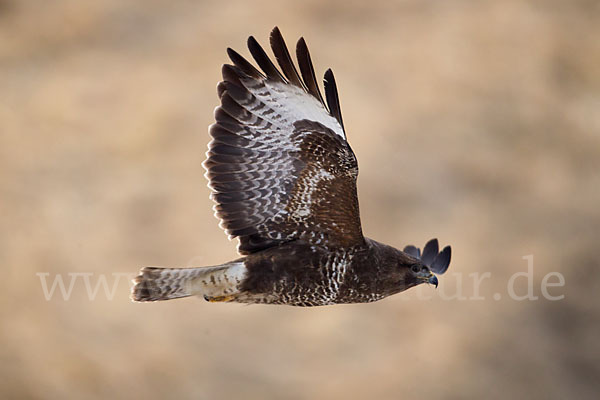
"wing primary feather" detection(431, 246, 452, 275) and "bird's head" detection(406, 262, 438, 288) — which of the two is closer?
"bird's head" detection(406, 262, 438, 288)

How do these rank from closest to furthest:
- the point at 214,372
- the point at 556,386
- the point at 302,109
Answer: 1. the point at 302,109
2. the point at 214,372
3. the point at 556,386

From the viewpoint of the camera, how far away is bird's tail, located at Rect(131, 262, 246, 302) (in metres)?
4.92

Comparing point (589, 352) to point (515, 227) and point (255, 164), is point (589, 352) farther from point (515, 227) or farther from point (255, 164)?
point (255, 164)

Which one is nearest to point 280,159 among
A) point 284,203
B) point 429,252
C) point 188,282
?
point 284,203

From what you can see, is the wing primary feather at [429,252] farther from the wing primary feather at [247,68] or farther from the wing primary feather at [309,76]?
the wing primary feather at [247,68]

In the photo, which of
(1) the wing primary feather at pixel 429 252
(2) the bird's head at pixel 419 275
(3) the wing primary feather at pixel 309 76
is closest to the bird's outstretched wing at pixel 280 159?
(3) the wing primary feather at pixel 309 76

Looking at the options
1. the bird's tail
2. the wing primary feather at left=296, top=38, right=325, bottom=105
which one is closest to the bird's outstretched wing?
the wing primary feather at left=296, top=38, right=325, bottom=105

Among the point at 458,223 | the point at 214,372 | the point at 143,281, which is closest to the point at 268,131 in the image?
the point at 143,281

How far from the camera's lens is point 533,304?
1118 centimetres

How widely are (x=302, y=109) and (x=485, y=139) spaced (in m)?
7.77

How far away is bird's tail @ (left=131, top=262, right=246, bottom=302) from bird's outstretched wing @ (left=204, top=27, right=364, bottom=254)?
0.23m

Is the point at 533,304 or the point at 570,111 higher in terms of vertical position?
the point at 570,111

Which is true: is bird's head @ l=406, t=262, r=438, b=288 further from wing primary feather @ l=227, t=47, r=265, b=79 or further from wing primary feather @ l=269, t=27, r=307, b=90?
wing primary feather @ l=227, t=47, r=265, b=79

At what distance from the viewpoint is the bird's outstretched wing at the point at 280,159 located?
190 inches
